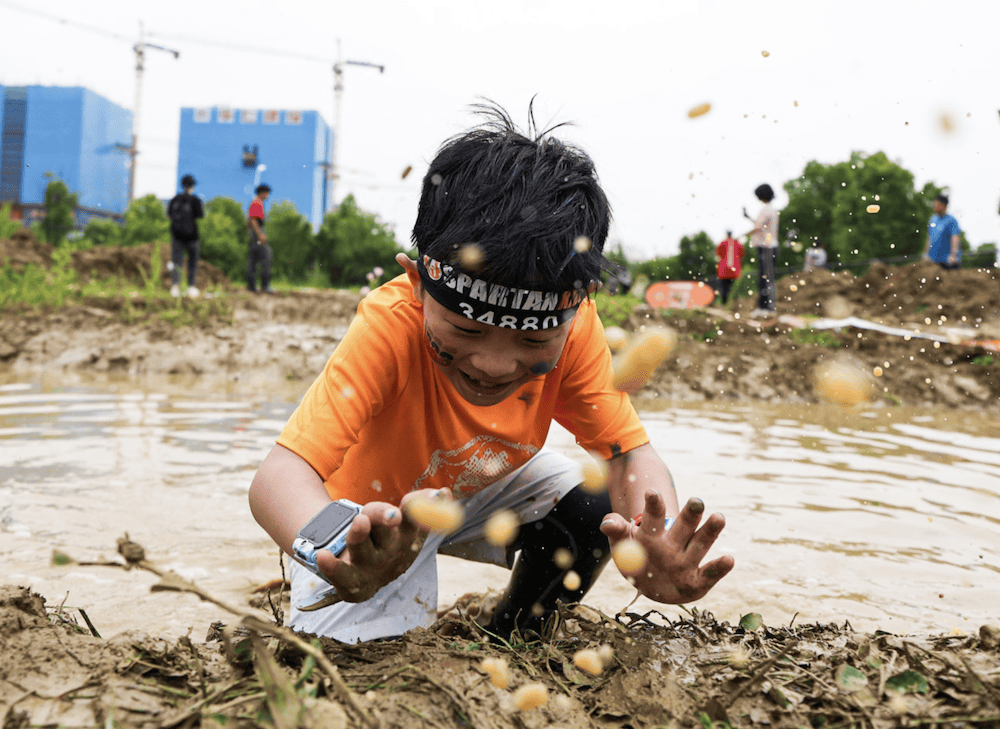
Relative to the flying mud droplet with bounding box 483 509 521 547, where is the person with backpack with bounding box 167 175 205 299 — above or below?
above

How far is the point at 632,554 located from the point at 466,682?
1.28 ft

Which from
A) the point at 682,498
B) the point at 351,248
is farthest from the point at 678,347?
the point at 351,248

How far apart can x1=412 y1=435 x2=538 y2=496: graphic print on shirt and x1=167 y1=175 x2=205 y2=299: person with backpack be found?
9.39 m

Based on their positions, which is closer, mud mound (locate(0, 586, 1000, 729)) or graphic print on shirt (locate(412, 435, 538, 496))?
mud mound (locate(0, 586, 1000, 729))

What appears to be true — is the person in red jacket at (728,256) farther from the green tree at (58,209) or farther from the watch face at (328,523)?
the green tree at (58,209)

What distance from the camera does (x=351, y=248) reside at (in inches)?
764

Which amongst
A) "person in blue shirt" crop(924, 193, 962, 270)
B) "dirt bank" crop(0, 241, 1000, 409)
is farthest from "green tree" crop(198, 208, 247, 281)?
"person in blue shirt" crop(924, 193, 962, 270)

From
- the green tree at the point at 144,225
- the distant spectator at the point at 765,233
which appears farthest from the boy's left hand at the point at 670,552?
the green tree at the point at 144,225

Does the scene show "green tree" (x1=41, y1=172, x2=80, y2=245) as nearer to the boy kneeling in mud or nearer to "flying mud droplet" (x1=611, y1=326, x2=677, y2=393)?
the boy kneeling in mud

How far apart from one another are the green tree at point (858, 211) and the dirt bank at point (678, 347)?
548 inches

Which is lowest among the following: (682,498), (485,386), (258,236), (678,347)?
(682,498)

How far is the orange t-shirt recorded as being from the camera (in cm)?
175

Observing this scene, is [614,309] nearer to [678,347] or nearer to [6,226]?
[678,347]

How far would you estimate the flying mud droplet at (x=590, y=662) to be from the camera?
1.43 m
